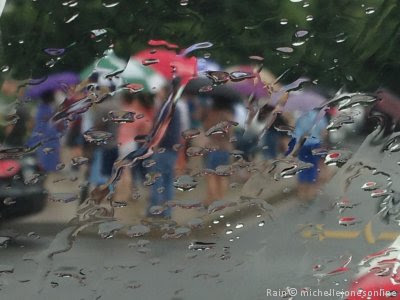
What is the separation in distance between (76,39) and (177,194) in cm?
58

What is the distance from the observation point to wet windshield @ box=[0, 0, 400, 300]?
1.74 meters

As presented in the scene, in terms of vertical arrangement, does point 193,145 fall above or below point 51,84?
below

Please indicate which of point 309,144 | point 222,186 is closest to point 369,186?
point 309,144

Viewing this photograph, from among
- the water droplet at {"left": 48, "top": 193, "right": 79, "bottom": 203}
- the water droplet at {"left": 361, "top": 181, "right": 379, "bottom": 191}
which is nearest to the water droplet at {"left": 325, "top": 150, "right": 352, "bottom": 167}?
the water droplet at {"left": 361, "top": 181, "right": 379, "bottom": 191}

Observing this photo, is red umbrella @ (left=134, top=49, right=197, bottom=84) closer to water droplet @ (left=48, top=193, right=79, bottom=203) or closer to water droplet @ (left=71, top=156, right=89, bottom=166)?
water droplet @ (left=71, top=156, right=89, bottom=166)

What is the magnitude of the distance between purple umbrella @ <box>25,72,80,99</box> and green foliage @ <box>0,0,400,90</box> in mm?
23

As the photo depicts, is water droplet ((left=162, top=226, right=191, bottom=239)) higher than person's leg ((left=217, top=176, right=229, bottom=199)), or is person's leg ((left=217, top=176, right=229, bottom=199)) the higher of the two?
person's leg ((left=217, top=176, right=229, bottom=199))

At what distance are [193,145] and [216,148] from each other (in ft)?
0.25

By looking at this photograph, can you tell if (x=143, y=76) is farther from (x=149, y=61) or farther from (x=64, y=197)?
(x=64, y=197)

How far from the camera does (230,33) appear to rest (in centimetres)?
177

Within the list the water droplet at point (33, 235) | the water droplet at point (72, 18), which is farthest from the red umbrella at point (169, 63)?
the water droplet at point (33, 235)

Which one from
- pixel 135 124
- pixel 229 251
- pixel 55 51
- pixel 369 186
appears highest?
A: pixel 55 51

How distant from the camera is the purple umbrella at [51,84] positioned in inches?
67.8

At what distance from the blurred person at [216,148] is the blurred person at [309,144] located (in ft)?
0.71
